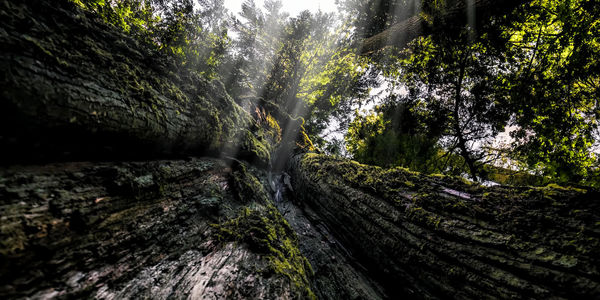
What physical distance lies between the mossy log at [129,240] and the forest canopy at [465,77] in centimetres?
165

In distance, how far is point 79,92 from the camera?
1.17 metres

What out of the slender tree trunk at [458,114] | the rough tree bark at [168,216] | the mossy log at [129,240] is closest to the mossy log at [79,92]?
the rough tree bark at [168,216]

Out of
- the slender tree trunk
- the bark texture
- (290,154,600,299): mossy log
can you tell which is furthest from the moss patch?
the slender tree trunk

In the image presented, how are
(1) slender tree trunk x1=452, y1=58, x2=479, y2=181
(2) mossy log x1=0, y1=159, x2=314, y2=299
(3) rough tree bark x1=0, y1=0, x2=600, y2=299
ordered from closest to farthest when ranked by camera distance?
(2) mossy log x1=0, y1=159, x2=314, y2=299, (3) rough tree bark x1=0, y1=0, x2=600, y2=299, (1) slender tree trunk x1=452, y1=58, x2=479, y2=181

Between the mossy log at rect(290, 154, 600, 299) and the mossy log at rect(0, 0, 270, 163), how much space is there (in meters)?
2.67

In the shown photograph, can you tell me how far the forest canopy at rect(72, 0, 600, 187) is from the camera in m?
4.55

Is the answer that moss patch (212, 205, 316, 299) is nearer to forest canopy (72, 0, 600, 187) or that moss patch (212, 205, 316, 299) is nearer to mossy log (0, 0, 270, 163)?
mossy log (0, 0, 270, 163)

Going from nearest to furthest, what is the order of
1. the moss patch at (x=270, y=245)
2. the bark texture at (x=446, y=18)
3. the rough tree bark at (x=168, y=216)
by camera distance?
the rough tree bark at (x=168, y=216) → the moss patch at (x=270, y=245) → the bark texture at (x=446, y=18)

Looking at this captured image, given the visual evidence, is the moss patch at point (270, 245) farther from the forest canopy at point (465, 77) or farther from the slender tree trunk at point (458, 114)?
the slender tree trunk at point (458, 114)

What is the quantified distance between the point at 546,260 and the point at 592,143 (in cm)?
916

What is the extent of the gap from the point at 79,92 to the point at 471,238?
10.6ft

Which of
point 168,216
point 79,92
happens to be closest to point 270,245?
point 168,216

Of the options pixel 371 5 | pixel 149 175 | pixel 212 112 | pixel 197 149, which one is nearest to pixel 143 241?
Result: pixel 149 175

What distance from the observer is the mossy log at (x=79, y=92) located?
0.97 metres
